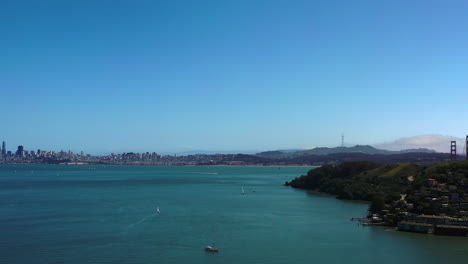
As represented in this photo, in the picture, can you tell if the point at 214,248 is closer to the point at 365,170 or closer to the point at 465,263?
the point at 465,263

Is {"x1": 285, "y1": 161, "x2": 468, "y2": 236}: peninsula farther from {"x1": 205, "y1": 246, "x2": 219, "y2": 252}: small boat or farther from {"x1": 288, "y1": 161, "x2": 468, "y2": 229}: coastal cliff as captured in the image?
{"x1": 205, "y1": 246, "x2": 219, "y2": 252}: small boat

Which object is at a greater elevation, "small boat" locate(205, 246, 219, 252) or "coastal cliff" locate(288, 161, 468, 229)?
"coastal cliff" locate(288, 161, 468, 229)

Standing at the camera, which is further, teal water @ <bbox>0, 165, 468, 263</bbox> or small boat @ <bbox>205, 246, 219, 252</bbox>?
small boat @ <bbox>205, 246, 219, 252</bbox>

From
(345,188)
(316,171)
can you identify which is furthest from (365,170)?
(345,188)

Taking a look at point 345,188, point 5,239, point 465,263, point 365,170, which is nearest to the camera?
point 465,263

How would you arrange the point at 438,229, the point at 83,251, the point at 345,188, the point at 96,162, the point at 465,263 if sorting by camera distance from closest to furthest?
the point at 465,263 < the point at 83,251 < the point at 438,229 < the point at 345,188 < the point at 96,162

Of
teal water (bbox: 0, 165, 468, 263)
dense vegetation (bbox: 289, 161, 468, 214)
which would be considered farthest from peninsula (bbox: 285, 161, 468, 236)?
teal water (bbox: 0, 165, 468, 263)

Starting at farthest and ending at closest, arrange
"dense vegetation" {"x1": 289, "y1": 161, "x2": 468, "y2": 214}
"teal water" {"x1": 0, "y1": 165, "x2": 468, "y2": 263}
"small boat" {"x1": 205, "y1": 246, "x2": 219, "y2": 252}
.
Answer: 1. "dense vegetation" {"x1": 289, "y1": 161, "x2": 468, "y2": 214}
2. "small boat" {"x1": 205, "y1": 246, "x2": 219, "y2": 252}
3. "teal water" {"x1": 0, "y1": 165, "x2": 468, "y2": 263}

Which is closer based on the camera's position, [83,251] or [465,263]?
[465,263]
